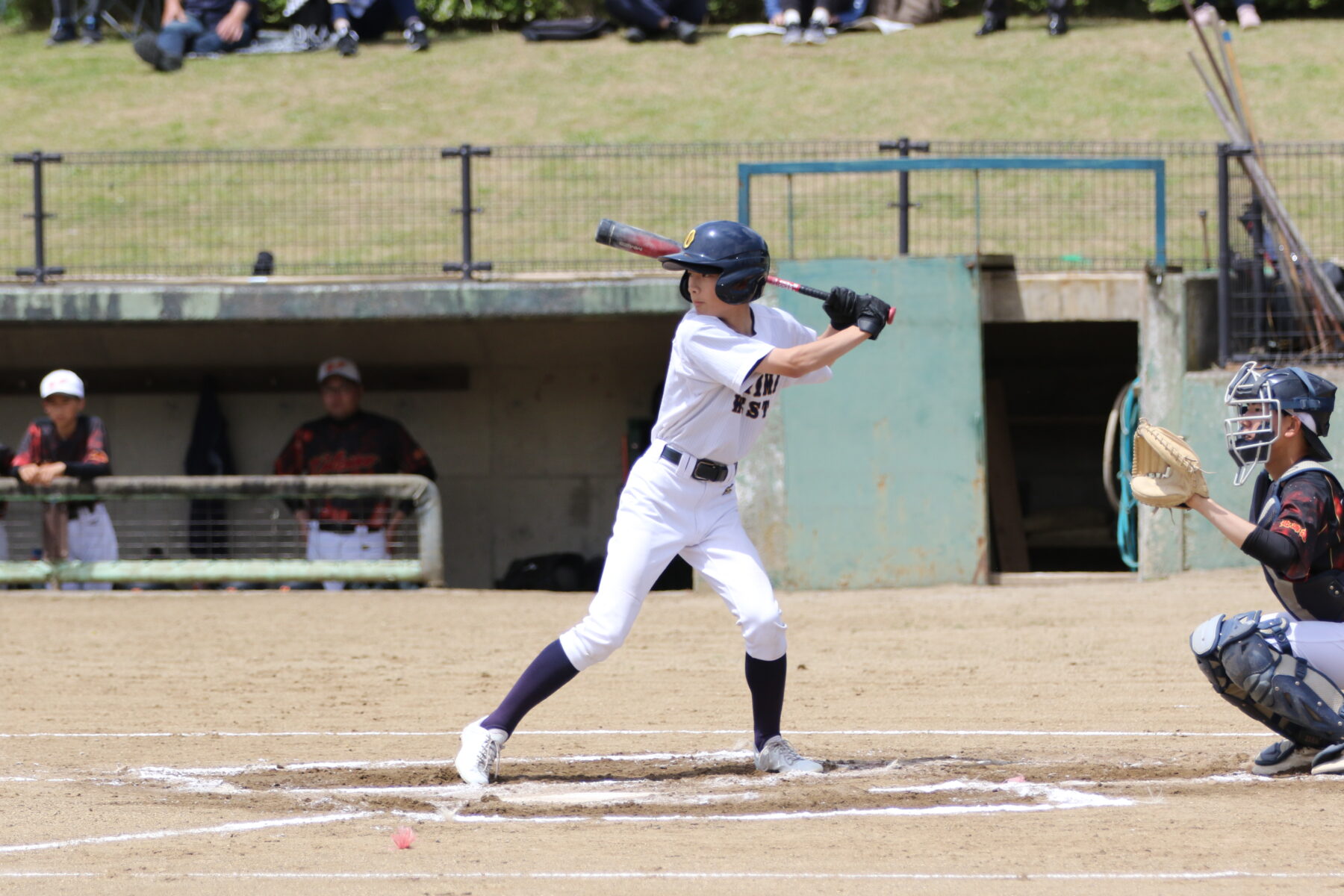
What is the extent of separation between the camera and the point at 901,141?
10.6 meters

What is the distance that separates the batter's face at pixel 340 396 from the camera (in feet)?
35.7

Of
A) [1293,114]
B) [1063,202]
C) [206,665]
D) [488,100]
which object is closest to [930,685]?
[206,665]

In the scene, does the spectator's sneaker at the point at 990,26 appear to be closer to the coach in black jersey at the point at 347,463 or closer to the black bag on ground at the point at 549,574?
the black bag on ground at the point at 549,574

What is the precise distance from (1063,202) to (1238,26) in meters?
8.72

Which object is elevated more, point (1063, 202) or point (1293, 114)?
point (1293, 114)

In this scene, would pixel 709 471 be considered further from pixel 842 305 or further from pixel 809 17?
pixel 809 17

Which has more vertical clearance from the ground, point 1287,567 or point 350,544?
point 1287,567

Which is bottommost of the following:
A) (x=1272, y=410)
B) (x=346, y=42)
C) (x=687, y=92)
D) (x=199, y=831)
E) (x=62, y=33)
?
(x=199, y=831)

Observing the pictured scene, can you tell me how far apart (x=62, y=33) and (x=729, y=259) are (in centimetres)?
1892

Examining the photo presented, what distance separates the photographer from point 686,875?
3617 millimetres

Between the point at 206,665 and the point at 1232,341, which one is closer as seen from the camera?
the point at 206,665

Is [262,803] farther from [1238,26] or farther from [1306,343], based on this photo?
[1238,26]

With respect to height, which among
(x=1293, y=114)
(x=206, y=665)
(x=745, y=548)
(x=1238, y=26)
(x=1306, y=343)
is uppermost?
(x=1238, y=26)

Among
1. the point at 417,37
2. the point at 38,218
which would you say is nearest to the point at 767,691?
the point at 38,218
